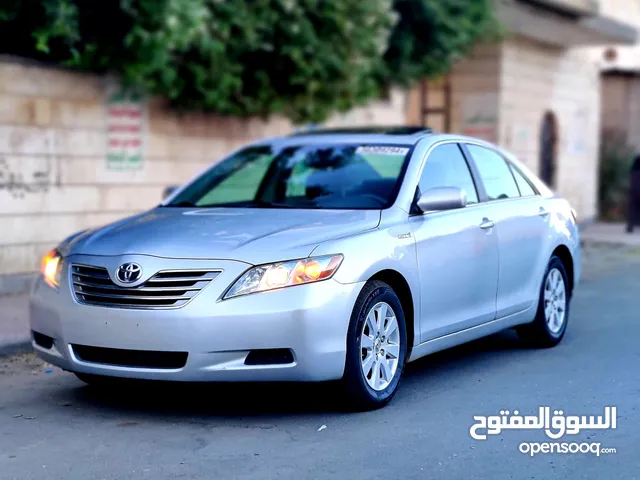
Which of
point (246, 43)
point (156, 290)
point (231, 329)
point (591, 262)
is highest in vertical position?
point (246, 43)

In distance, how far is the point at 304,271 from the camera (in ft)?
19.1

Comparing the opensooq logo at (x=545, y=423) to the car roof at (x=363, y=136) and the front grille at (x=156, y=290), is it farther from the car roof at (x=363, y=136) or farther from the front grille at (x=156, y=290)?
the car roof at (x=363, y=136)

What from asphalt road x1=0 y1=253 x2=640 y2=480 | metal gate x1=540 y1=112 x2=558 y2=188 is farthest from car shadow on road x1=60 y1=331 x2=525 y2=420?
metal gate x1=540 y1=112 x2=558 y2=188

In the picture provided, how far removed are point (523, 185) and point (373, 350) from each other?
2.73 m

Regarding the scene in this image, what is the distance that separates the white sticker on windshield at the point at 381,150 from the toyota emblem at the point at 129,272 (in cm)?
199

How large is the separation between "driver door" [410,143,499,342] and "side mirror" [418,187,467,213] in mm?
98

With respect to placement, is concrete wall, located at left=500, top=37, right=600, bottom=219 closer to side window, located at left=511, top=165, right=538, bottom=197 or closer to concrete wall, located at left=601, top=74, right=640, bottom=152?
concrete wall, located at left=601, top=74, right=640, bottom=152

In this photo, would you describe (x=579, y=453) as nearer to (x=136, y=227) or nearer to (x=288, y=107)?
(x=136, y=227)

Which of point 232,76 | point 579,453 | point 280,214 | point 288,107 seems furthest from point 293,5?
point 579,453

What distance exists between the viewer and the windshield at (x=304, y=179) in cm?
697

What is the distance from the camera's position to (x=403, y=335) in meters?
6.39

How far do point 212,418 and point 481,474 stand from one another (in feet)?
5.59

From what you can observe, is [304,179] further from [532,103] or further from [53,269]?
[532,103]

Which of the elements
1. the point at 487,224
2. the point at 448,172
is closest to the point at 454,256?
the point at 487,224
